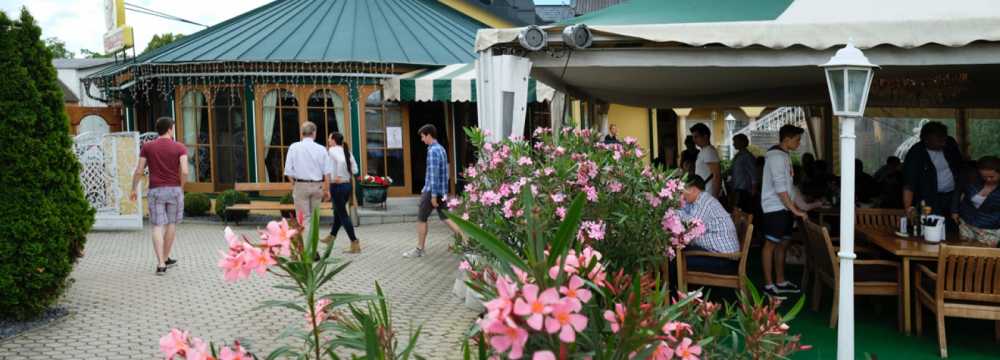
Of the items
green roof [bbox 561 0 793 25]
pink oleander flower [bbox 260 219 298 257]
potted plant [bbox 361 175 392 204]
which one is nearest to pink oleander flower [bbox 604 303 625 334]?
pink oleander flower [bbox 260 219 298 257]

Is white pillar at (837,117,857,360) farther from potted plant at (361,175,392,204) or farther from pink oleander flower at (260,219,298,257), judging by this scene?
potted plant at (361,175,392,204)

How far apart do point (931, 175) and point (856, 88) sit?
3.30m

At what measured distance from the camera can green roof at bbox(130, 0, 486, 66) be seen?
1509cm

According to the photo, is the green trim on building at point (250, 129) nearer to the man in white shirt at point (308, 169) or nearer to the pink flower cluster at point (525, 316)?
the man in white shirt at point (308, 169)

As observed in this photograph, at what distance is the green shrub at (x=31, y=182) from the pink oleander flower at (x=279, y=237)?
4913mm

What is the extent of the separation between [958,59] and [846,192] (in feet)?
6.91

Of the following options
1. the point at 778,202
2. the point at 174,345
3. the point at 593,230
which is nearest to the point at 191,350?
the point at 174,345

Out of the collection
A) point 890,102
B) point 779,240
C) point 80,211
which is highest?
point 890,102

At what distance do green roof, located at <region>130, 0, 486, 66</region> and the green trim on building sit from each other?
0.62 m

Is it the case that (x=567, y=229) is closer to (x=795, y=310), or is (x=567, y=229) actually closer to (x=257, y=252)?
(x=257, y=252)

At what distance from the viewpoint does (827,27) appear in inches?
218

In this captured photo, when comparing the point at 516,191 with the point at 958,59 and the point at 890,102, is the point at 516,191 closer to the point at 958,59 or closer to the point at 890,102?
the point at 958,59

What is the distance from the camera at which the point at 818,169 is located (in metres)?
10.9

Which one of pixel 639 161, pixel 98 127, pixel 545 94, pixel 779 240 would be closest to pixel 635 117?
pixel 545 94
